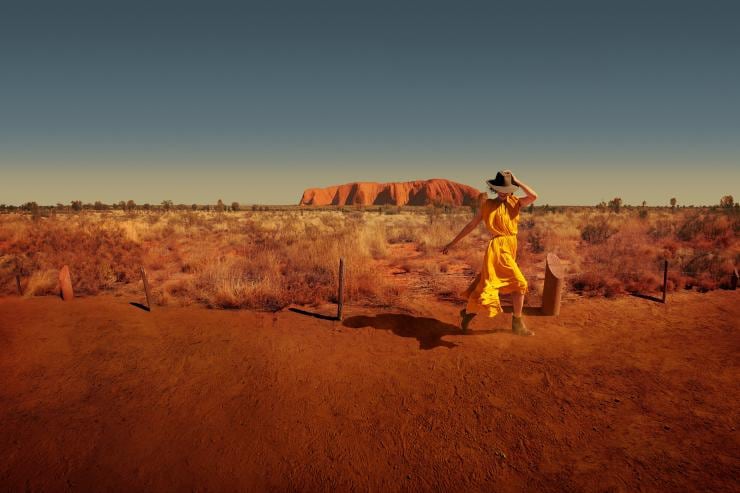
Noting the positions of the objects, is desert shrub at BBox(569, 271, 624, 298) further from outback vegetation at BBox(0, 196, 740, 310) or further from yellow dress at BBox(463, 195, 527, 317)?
yellow dress at BBox(463, 195, 527, 317)

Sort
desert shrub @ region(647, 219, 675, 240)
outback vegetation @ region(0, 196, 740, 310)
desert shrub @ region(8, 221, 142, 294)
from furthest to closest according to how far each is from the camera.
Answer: desert shrub @ region(647, 219, 675, 240), desert shrub @ region(8, 221, 142, 294), outback vegetation @ region(0, 196, 740, 310)

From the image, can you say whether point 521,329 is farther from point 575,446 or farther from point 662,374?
point 575,446

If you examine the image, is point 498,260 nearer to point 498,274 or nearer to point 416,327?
point 498,274

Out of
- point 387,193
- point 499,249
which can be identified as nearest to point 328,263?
point 499,249

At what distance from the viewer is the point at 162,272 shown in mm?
10547

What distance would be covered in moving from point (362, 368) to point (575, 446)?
95.1 inches

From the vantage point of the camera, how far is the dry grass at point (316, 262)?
8.01 meters

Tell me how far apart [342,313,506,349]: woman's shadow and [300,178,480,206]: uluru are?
124 meters

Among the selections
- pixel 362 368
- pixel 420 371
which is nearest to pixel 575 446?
pixel 420 371

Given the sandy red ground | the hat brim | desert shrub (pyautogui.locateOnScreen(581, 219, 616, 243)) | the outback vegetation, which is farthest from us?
desert shrub (pyautogui.locateOnScreen(581, 219, 616, 243))

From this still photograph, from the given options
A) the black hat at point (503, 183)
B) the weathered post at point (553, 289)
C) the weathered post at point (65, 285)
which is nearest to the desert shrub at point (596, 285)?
the weathered post at point (553, 289)

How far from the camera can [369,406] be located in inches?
149

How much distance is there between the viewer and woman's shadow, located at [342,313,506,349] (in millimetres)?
5456

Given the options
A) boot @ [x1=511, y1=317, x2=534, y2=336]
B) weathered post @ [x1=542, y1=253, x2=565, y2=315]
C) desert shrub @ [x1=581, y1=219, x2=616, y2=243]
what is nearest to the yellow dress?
boot @ [x1=511, y1=317, x2=534, y2=336]
